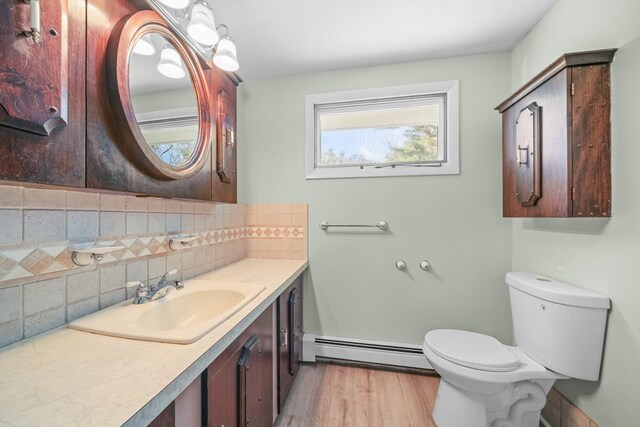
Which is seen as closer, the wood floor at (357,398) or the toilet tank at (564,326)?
the toilet tank at (564,326)

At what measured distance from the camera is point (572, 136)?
42.4 inches

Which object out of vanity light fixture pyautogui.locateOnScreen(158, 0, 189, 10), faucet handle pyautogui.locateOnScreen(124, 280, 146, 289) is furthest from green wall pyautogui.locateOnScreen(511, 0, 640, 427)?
faucet handle pyautogui.locateOnScreen(124, 280, 146, 289)

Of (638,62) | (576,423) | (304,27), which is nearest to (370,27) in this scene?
(304,27)

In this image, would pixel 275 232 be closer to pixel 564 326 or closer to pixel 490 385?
pixel 490 385

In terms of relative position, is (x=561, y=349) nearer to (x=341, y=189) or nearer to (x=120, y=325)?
(x=341, y=189)

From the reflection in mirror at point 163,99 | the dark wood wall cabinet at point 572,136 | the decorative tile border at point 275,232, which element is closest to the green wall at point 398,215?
the decorative tile border at point 275,232

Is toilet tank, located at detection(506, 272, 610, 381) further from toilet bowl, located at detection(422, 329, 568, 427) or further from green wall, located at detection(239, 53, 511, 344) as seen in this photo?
green wall, located at detection(239, 53, 511, 344)

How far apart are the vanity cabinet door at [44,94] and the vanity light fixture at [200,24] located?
44 cm

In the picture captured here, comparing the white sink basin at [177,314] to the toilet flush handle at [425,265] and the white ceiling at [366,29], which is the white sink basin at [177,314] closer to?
the toilet flush handle at [425,265]

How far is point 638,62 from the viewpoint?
0.94 metres

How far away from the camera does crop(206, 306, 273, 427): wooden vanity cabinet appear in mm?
761

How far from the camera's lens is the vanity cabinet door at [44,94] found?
49 cm

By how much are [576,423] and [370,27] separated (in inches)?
89.6

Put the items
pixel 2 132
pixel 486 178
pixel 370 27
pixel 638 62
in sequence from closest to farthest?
pixel 2 132
pixel 638 62
pixel 370 27
pixel 486 178
